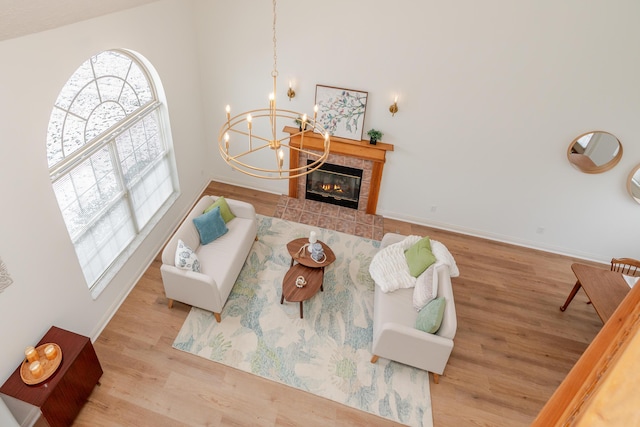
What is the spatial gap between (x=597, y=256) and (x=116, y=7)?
7387mm

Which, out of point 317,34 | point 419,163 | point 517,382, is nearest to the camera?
point 517,382

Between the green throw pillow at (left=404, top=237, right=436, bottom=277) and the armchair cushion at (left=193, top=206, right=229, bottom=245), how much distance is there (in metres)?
2.54

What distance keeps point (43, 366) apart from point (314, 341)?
274cm

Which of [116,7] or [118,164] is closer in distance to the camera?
[116,7]

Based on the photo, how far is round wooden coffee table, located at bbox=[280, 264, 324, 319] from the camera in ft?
15.8

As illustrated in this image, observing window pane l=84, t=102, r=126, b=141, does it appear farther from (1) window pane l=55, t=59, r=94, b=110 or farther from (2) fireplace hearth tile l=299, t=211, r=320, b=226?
(2) fireplace hearth tile l=299, t=211, r=320, b=226

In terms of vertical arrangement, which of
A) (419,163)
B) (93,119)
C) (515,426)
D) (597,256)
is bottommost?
(515,426)

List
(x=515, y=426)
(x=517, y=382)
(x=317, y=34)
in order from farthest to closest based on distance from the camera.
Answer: (x=317, y=34)
(x=517, y=382)
(x=515, y=426)

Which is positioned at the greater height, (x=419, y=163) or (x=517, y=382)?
(x=419, y=163)

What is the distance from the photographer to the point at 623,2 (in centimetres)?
448

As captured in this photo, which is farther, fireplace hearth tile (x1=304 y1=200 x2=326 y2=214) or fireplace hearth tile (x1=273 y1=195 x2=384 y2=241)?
fireplace hearth tile (x1=304 y1=200 x2=326 y2=214)

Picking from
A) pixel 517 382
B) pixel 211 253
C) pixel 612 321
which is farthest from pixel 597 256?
pixel 612 321

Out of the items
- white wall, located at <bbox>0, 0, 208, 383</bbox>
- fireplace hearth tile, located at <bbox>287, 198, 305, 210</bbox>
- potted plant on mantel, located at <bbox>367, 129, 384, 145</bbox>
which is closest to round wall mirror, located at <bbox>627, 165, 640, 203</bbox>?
potted plant on mantel, located at <bbox>367, 129, 384, 145</bbox>

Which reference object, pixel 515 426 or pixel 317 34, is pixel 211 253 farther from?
pixel 515 426
